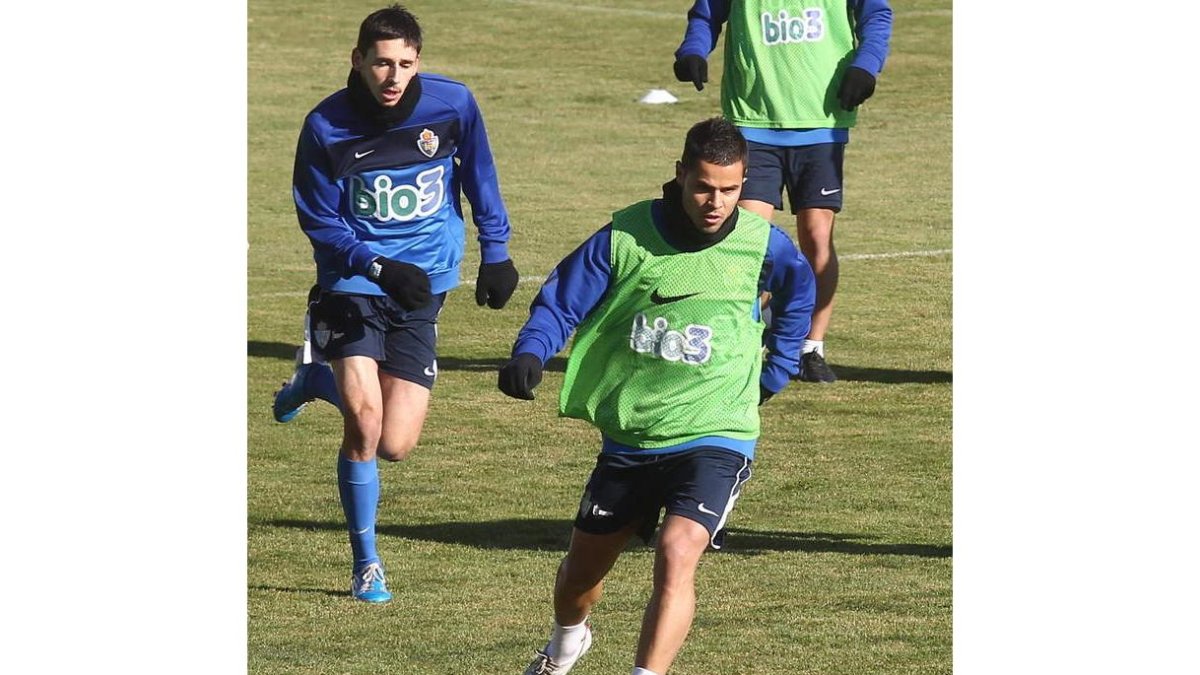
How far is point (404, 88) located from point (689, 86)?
17.9 meters

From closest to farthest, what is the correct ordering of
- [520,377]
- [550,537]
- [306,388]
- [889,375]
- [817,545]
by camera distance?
1. [520,377]
2. [817,545]
3. [550,537]
4. [306,388]
5. [889,375]

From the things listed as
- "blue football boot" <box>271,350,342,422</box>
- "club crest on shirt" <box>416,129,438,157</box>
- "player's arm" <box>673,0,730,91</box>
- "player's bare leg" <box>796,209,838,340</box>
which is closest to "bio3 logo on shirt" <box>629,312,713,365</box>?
"club crest on shirt" <box>416,129,438,157</box>

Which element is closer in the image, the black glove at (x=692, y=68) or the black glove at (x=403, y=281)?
the black glove at (x=403, y=281)

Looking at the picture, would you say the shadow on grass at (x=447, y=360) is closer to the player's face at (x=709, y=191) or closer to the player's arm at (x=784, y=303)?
the player's arm at (x=784, y=303)

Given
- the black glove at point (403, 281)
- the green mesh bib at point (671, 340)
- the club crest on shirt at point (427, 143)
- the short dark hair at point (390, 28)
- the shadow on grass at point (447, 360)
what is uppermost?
the short dark hair at point (390, 28)

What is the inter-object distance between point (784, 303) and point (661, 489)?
28.4 inches

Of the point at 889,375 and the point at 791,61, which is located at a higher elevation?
the point at 791,61

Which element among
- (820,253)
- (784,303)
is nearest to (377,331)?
(784,303)

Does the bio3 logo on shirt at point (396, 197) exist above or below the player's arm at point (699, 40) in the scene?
above

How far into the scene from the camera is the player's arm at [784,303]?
22.3 ft

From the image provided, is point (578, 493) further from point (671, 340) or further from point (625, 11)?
point (625, 11)

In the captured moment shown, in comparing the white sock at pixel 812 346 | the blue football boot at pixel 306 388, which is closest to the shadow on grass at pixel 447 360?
the white sock at pixel 812 346

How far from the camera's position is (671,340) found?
21.8 ft

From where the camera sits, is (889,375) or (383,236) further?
(889,375)
